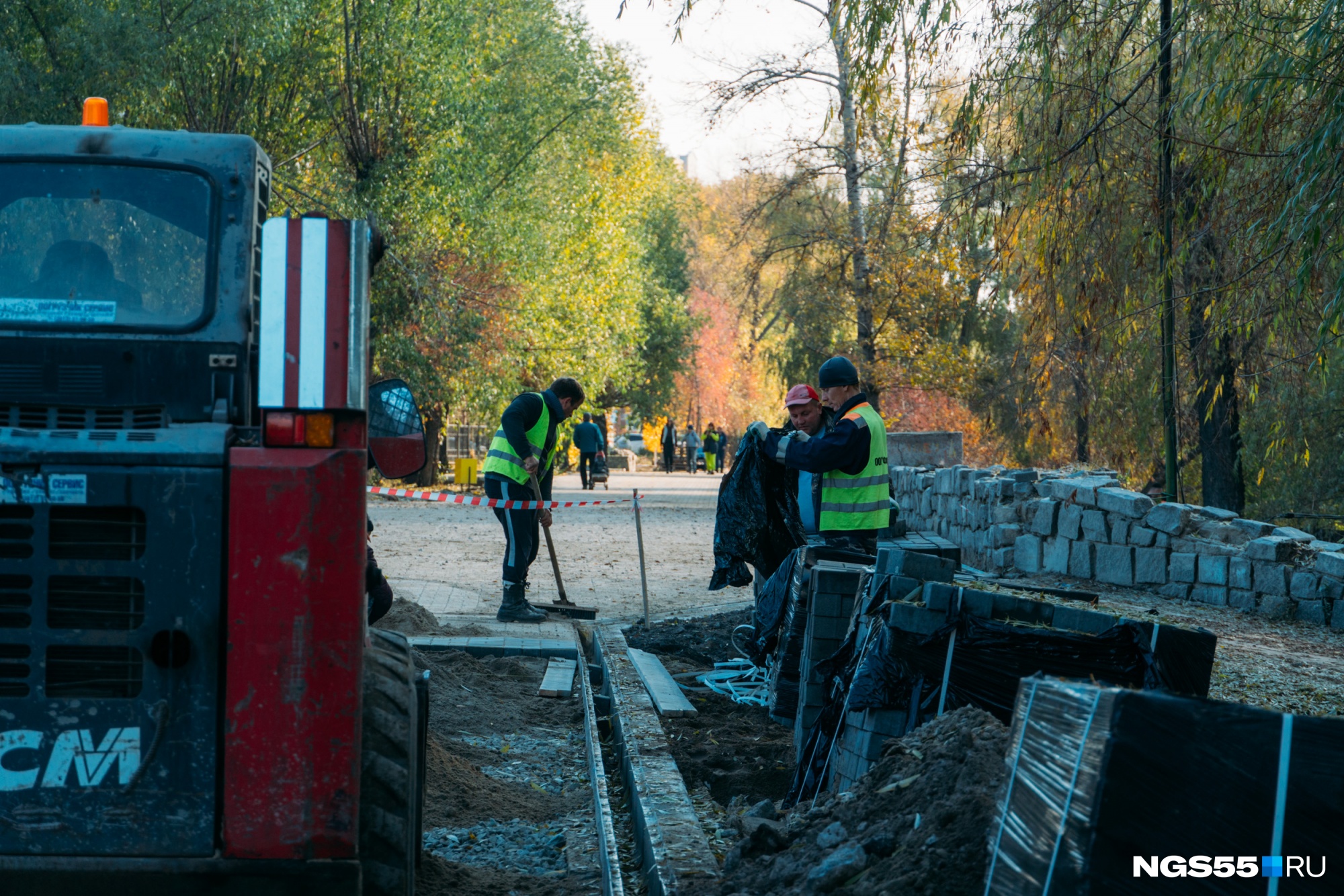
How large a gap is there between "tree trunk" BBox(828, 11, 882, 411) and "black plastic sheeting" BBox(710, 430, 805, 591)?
1329cm

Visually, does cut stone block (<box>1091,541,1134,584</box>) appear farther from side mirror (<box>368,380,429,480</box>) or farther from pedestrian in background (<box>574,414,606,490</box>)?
pedestrian in background (<box>574,414,606,490</box>)

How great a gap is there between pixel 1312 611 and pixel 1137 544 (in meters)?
2.22

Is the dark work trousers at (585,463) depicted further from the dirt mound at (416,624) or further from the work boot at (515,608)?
the dirt mound at (416,624)

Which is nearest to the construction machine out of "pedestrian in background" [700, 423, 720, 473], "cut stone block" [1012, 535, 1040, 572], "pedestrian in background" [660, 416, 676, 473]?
"cut stone block" [1012, 535, 1040, 572]

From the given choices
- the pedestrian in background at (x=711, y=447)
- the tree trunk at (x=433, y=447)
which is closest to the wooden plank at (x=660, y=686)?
the tree trunk at (x=433, y=447)

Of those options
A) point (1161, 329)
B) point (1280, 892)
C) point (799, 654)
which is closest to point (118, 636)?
point (1280, 892)

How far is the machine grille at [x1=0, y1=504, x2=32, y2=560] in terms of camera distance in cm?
307

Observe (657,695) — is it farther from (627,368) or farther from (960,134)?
(627,368)

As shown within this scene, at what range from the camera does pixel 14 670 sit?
10.2ft

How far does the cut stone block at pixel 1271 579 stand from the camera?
11.8 meters

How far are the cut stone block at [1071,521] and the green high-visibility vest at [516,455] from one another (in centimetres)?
617

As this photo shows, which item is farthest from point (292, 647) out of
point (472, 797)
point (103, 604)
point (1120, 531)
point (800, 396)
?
point (1120, 531)

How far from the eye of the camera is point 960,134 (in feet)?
31.3
